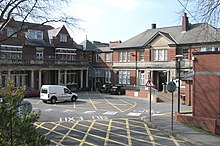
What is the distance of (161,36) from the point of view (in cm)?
4409

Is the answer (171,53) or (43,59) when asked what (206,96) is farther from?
(43,59)

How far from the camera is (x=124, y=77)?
49750mm

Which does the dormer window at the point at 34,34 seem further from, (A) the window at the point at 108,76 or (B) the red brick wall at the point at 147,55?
(B) the red brick wall at the point at 147,55

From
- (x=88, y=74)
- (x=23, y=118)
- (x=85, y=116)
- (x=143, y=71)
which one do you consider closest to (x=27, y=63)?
(x=88, y=74)

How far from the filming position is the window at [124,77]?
49.1 metres

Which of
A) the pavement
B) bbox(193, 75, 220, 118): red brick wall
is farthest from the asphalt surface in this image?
bbox(193, 75, 220, 118): red brick wall

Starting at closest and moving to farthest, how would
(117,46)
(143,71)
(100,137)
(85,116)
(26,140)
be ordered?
(26,140) → (100,137) → (85,116) → (143,71) → (117,46)

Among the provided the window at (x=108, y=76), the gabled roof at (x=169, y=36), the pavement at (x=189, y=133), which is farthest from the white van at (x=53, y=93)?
the window at (x=108, y=76)

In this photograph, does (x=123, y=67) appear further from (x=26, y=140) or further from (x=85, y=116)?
(x=26, y=140)

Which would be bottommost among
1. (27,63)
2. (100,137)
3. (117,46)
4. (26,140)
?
(100,137)

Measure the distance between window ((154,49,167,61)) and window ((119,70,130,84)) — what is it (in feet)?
19.7

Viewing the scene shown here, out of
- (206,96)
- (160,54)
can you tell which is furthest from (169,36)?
(206,96)

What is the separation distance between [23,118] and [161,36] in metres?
39.0

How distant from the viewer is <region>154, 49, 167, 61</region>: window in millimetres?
44028
